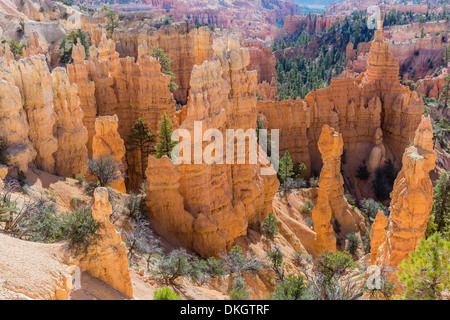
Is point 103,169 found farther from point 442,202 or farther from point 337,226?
point 442,202

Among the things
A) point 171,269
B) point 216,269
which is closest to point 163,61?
point 216,269

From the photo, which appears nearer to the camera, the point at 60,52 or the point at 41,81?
the point at 41,81

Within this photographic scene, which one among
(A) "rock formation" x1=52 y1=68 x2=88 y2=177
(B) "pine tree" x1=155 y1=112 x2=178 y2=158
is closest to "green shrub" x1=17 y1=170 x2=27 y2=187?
(A) "rock formation" x1=52 y1=68 x2=88 y2=177

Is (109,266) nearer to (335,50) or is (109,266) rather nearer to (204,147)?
(204,147)

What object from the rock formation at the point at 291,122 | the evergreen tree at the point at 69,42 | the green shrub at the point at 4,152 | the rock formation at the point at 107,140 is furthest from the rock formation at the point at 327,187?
the evergreen tree at the point at 69,42
